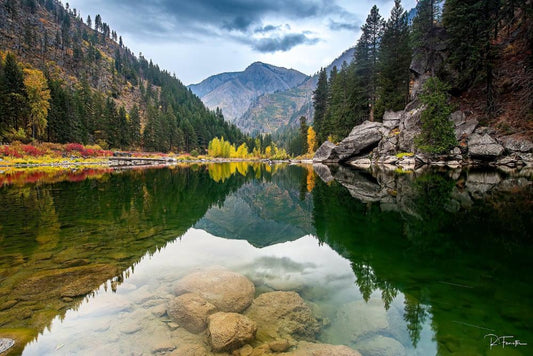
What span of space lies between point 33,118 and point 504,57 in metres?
84.2

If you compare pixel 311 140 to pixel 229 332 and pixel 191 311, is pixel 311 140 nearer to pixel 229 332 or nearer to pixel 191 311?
pixel 191 311

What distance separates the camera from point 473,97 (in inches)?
1479

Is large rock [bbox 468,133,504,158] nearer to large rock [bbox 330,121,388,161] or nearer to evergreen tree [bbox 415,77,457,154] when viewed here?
evergreen tree [bbox 415,77,457,154]

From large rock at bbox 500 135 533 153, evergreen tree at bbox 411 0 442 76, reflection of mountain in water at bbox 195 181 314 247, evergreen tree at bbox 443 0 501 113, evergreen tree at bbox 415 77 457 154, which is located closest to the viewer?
reflection of mountain in water at bbox 195 181 314 247

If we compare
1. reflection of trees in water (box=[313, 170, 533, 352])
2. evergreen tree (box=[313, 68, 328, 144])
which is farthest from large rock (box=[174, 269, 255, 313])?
evergreen tree (box=[313, 68, 328, 144])

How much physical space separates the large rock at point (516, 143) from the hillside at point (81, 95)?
8067cm

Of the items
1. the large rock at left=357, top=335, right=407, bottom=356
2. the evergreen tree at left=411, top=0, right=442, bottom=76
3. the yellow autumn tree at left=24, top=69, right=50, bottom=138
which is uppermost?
the evergreen tree at left=411, top=0, right=442, bottom=76

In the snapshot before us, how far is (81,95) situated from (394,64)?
9453 centimetres

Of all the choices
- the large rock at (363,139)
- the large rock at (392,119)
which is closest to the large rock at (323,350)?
the large rock at (363,139)

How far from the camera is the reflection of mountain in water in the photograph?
10898 millimetres

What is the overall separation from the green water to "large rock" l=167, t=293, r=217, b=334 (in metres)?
0.21

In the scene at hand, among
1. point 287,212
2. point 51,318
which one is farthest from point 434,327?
point 287,212

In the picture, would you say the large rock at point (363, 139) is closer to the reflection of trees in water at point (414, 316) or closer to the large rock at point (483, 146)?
the large rock at point (483, 146)

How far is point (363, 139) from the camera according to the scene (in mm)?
46531
